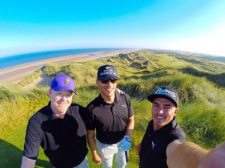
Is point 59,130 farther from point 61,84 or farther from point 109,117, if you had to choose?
point 109,117

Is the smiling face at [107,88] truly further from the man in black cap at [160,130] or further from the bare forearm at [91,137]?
the man in black cap at [160,130]

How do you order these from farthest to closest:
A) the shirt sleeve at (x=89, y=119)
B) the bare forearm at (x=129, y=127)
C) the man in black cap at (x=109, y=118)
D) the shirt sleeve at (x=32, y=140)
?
1. the bare forearm at (x=129, y=127)
2. the man in black cap at (x=109, y=118)
3. the shirt sleeve at (x=89, y=119)
4. the shirt sleeve at (x=32, y=140)

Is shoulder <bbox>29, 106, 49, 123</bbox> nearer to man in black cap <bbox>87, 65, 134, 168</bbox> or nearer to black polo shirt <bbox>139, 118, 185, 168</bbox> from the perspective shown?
man in black cap <bbox>87, 65, 134, 168</bbox>

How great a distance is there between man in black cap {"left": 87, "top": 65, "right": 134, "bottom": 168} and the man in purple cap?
0.40 metres

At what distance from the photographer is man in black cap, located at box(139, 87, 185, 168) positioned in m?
2.71

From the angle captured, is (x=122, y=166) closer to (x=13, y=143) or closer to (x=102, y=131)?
(x=102, y=131)

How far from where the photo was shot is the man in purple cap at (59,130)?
2947mm

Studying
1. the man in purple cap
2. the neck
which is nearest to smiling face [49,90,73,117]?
the man in purple cap

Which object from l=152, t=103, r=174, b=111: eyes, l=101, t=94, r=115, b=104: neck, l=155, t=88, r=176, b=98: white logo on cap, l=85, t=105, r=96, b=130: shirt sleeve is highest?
l=155, t=88, r=176, b=98: white logo on cap

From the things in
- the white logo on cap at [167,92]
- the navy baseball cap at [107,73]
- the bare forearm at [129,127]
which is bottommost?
the bare forearm at [129,127]

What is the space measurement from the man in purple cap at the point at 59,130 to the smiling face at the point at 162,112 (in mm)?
874

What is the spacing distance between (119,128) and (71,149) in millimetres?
863

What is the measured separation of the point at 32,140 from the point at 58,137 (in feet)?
1.00

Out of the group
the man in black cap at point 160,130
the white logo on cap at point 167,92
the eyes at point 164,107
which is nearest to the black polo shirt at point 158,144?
the man in black cap at point 160,130
